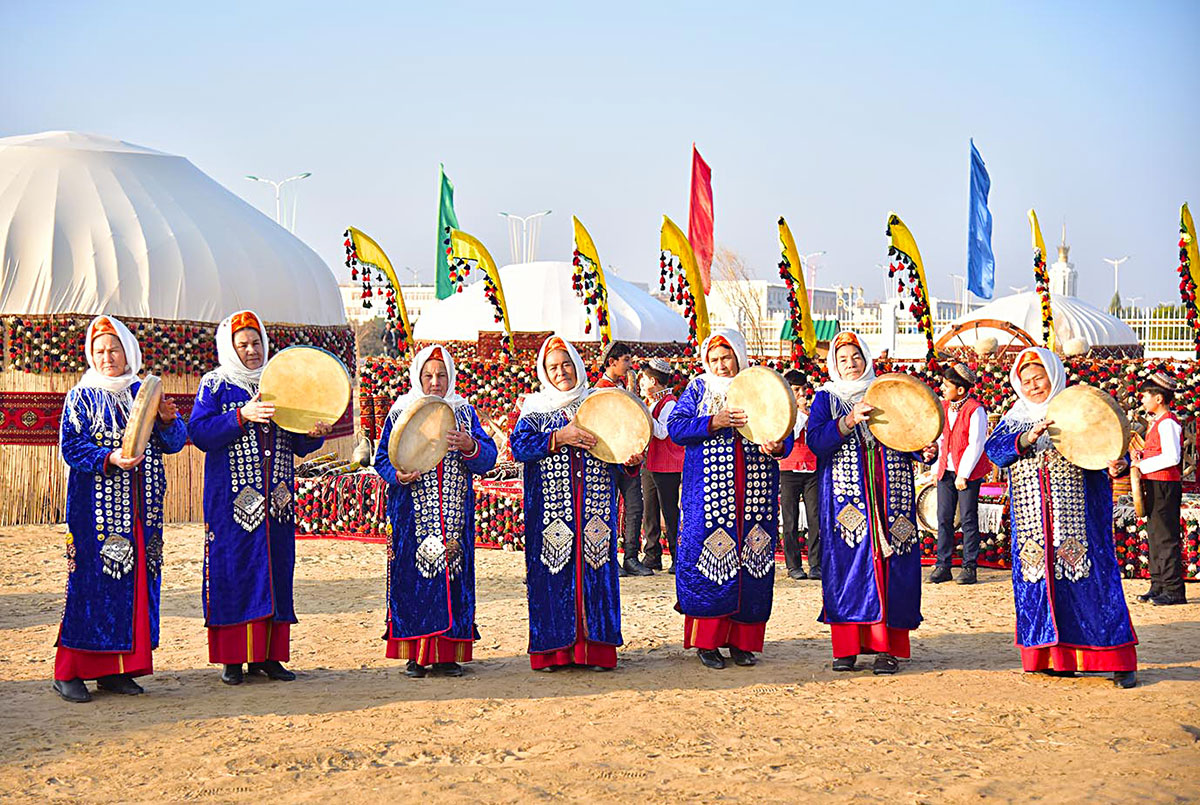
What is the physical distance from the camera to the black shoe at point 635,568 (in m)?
9.08

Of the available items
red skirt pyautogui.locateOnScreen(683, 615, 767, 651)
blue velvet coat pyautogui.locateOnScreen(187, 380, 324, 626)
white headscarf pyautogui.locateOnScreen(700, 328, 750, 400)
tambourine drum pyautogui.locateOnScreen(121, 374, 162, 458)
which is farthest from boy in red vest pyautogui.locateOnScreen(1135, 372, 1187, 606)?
tambourine drum pyautogui.locateOnScreen(121, 374, 162, 458)

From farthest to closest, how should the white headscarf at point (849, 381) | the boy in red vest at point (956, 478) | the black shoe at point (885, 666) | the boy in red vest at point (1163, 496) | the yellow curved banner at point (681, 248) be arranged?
the yellow curved banner at point (681, 248) < the boy in red vest at point (956, 478) < the boy in red vest at point (1163, 496) < the white headscarf at point (849, 381) < the black shoe at point (885, 666)

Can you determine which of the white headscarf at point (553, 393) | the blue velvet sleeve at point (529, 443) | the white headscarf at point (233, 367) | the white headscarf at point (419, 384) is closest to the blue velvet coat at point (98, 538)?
the white headscarf at point (233, 367)

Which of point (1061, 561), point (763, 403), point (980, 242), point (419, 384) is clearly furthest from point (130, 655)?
point (980, 242)

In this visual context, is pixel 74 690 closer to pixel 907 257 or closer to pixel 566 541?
pixel 566 541

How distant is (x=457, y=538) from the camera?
5.84m

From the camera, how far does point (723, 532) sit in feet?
19.5

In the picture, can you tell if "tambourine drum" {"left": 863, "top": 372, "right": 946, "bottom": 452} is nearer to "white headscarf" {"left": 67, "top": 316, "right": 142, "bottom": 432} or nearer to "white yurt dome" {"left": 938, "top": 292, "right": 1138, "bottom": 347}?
"white headscarf" {"left": 67, "top": 316, "right": 142, "bottom": 432}

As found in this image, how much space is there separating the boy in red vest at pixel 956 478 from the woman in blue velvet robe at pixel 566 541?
3.24 m

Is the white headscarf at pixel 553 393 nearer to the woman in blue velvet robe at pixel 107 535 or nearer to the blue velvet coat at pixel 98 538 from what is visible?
the woman in blue velvet robe at pixel 107 535

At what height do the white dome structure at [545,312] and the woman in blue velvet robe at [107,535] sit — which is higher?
the white dome structure at [545,312]

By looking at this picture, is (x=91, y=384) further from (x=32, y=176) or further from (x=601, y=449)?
(x=32, y=176)

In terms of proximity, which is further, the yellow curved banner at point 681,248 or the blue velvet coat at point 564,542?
the yellow curved banner at point 681,248

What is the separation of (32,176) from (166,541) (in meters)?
4.58
